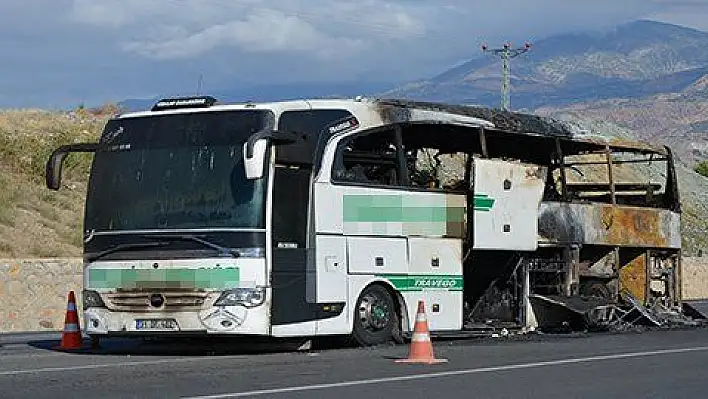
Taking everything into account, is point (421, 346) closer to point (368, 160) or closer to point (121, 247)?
point (368, 160)

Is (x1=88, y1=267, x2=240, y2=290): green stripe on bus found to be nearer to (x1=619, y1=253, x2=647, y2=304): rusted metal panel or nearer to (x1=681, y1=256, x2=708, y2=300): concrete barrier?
(x1=619, y1=253, x2=647, y2=304): rusted metal panel

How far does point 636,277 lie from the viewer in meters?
23.2

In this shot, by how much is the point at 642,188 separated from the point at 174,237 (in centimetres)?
1036

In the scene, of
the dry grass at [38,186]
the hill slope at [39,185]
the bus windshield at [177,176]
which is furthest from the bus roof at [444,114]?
the dry grass at [38,186]

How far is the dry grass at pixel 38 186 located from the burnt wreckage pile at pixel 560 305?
746 inches

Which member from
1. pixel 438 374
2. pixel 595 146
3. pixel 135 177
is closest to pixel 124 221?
pixel 135 177

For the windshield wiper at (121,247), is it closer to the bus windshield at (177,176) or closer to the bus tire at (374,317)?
the bus windshield at (177,176)

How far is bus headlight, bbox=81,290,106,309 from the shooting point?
56.1 ft

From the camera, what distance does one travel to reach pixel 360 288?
17.9 m

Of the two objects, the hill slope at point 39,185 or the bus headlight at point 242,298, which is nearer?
the bus headlight at point 242,298

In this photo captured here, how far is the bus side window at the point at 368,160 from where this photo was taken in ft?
58.1

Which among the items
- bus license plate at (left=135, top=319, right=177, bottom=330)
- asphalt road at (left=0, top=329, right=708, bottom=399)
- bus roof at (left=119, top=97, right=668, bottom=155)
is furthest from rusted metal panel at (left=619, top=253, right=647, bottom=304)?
bus license plate at (left=135, top=319, right=177, bottom=330)

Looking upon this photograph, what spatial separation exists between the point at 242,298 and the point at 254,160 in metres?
1.65

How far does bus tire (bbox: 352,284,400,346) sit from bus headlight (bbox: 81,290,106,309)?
3.24 meters
